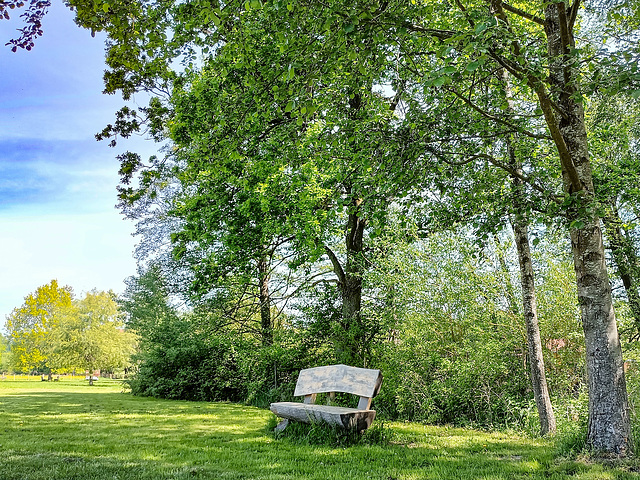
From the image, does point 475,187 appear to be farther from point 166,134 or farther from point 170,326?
point 170,326

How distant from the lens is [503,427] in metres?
7.67

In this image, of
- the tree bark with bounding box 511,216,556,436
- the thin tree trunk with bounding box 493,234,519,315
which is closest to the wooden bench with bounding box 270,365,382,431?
the tree bark with bounding box 511,216,556,436

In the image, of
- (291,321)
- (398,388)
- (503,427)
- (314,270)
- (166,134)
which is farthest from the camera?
(314,270)

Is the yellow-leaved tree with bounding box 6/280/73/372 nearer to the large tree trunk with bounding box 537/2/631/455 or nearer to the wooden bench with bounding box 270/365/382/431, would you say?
the wooden bench with bounding box 270/365/382/431

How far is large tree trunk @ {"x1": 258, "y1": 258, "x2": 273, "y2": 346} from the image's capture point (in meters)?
13.1

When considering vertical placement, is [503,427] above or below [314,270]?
below

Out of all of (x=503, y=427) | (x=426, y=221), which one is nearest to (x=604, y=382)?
(x=426, y=221)

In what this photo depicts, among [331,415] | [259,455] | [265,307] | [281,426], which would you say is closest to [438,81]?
[331,415]

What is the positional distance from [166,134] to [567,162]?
938 centimetres

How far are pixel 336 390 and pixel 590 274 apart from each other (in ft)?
12.9

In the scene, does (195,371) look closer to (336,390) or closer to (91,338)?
(336,390)

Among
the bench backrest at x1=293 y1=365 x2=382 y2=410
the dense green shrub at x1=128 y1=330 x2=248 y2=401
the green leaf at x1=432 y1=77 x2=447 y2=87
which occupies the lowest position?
the dense green shrub at x1=128 y1=330 x2=248 y2=401

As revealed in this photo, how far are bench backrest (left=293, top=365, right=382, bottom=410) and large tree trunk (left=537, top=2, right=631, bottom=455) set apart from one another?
9.04 ft

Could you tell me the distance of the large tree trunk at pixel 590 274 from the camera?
465 centimetres
